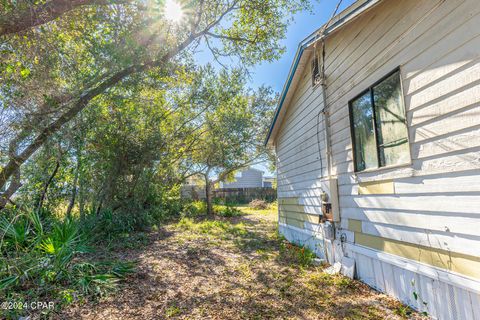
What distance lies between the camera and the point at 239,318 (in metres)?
2.87

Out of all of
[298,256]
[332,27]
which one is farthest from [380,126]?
[298,256]

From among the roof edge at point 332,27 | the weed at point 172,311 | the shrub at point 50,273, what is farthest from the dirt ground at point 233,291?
the roof edge at point 332,27

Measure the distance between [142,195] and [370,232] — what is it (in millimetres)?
7430

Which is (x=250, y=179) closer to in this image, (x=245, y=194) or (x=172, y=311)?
(x=245, y=194)

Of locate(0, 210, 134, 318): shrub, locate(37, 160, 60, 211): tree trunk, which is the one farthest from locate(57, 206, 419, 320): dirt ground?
locate(37, 160, 60, 211): tree trunk

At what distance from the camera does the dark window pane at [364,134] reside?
363cm

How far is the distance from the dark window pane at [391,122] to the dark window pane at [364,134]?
5.5 inches

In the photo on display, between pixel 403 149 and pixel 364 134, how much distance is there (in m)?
0.83

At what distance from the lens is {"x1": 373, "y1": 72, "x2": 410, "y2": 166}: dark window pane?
10.1ft

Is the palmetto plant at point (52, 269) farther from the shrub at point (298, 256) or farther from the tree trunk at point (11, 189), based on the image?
the shrub at point (298, 256)

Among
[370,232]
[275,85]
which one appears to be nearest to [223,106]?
[275,85]

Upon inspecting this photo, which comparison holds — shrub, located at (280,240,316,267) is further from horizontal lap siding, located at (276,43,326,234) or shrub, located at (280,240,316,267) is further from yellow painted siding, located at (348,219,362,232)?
yellow painted siding, located at (348,219,362,232)

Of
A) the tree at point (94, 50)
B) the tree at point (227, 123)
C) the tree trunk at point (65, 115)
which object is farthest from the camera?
the tree at point (227, 123)

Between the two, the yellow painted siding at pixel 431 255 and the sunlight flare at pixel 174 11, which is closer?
the yellow painted siding at pixel 431 255
